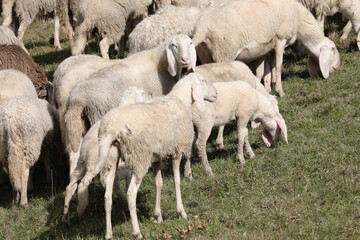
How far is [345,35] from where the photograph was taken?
38.9 ft

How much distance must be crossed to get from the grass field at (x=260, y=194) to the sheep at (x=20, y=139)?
332 millimetres

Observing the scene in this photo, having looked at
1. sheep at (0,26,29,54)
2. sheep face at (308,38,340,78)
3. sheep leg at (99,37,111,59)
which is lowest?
sheep face at (308,38,340,78)

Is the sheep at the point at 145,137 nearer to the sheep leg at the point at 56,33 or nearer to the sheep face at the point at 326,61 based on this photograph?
the sheep face at the point at 326,61

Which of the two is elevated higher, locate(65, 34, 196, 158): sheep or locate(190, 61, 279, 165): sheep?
locate(65, 34, 196, 158): sheep

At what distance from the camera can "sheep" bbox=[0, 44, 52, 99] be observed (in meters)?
9.92

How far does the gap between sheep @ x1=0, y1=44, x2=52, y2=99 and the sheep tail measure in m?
2.83

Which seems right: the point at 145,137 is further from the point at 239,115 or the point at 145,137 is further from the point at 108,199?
the point at 239,115

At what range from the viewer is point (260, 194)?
671 centimetres

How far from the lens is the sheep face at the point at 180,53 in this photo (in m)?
7.93

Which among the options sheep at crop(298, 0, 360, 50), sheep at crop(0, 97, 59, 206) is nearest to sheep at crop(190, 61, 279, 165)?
sheep at crop(0, 97, 59, 206)

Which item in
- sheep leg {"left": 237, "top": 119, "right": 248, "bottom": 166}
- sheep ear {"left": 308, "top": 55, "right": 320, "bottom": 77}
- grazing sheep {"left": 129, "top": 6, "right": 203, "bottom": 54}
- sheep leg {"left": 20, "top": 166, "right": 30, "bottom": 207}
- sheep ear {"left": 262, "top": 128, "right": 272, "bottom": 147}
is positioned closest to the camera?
sheep leg {"left": 20, "top": 166, "right": 30, "bottom": 207}

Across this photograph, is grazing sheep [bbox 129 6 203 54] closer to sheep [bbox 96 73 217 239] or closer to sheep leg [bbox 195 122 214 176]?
sheep leg [bbox 195 122 214 176]

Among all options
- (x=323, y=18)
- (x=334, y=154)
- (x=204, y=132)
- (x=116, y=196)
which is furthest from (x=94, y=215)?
(x=323, y=18)

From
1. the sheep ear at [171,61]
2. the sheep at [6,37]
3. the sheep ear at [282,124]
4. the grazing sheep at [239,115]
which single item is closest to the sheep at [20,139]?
the sheep ear at [171,61]
